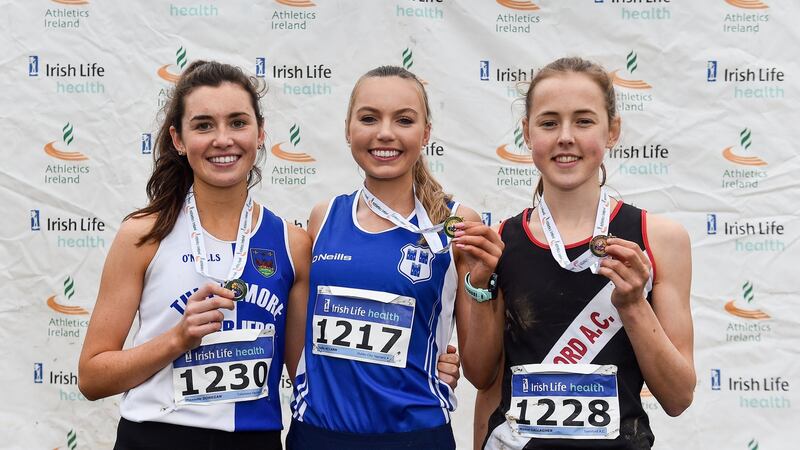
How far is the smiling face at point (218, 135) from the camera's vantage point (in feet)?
7.78

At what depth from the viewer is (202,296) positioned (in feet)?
6.96

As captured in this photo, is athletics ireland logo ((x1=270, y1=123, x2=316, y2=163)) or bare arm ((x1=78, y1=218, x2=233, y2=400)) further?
athletics ireland logo ((x1=270, y1=123, x2=316, y2=163))

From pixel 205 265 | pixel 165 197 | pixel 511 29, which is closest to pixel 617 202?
pixel 205 265

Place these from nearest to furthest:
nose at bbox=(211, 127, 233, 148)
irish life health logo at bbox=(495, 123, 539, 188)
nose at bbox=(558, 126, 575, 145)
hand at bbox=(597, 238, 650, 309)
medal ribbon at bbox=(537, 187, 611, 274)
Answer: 1. hand at bbox=(597, 238, 650, 309)
2. medal ribbon at bbox=(537, 187, 611, 274)
3. nose at bbox=(558, 126, 575, 145)
4. nose at bbox=(211, 127, 233, 148)
5. irish life health logo at bbox=(495, 123, 539, 188)

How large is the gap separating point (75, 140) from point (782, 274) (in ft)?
12.8

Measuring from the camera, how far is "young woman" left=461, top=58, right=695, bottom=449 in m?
2.03

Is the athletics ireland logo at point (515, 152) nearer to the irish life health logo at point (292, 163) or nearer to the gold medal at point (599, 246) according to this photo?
the irish life health logo at point (292, 163)

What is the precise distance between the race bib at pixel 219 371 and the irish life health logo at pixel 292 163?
208cm

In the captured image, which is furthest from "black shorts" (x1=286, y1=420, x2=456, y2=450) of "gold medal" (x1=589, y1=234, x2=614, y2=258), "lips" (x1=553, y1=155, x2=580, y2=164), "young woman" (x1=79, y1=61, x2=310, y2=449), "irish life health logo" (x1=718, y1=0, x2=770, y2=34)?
"irish life health logo" (x1=718, y1=0, x2=770, y2=34)

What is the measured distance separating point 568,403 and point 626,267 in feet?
1.36

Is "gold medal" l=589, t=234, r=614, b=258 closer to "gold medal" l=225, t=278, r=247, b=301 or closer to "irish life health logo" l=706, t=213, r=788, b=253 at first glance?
"gold medal" l=225, t=278, r=247, b=301

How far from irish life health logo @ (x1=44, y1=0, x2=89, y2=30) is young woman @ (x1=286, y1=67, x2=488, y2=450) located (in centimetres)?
245

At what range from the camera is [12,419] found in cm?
426

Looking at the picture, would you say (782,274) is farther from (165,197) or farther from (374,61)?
(165,197)
